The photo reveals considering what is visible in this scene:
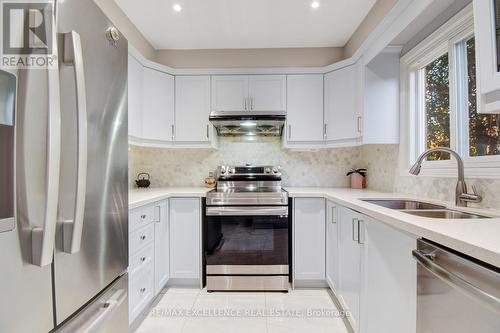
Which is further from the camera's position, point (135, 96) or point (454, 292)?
point (135, 96)

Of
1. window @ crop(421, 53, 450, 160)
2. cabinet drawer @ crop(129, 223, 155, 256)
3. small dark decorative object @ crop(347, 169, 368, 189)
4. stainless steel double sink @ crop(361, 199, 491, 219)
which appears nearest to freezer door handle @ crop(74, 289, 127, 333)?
cabinet drawer @ crop(129, 223, 155, 256)

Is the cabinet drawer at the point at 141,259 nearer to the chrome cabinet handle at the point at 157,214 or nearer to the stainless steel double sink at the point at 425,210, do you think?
the chrome cabinet handle at the point at 157,214

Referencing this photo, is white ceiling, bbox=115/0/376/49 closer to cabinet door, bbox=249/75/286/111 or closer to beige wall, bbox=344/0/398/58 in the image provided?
beige wall, bbox=344/0/398/58

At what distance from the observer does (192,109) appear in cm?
262

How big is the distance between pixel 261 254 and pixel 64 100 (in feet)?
6.38

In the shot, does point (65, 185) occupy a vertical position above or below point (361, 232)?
above

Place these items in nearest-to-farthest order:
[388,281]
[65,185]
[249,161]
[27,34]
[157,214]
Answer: [27,34] → [65,185] → [388,281] → [157,214] → [249,161]

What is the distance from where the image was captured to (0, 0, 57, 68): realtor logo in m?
0.57

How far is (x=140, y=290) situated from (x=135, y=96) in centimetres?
167

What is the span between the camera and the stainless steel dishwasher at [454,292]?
0.63 meters

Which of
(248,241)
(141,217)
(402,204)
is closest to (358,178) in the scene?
(402,204)

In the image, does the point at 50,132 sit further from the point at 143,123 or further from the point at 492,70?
the point at 143,123

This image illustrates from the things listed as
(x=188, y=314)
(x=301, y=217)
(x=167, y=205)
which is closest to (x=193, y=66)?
(x=167, y=205)

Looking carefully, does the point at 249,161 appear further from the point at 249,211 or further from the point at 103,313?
the point at 103,313
